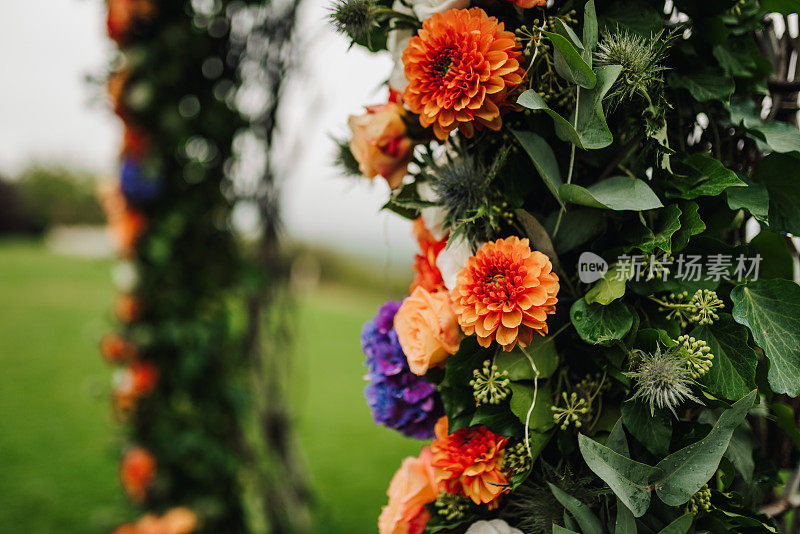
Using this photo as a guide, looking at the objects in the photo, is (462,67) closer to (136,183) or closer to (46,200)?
(136,183)

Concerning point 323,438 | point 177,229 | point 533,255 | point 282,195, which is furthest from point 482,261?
point 323,438

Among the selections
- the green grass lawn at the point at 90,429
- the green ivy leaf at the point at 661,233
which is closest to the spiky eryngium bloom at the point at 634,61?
the green ivy leaf at the point at 661,233

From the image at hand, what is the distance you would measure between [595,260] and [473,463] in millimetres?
300

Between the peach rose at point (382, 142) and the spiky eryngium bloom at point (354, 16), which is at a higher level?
the spiky eryngium bloom at point (354, 16)

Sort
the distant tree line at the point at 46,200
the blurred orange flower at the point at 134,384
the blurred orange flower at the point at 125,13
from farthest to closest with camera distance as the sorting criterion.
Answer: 1. the distant tree line at the point at 46,200
2. the blurred orange flower at the point at 134,384
3. the blurred orange flower at the point at 125,13

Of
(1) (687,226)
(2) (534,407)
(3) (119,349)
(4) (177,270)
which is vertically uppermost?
(1) (687,226)

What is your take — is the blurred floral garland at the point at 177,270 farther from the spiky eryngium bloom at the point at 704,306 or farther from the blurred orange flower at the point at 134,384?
the spiky eryngium bloom at the point at 704,306

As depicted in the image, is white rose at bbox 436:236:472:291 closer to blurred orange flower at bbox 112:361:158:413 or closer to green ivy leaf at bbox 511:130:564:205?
green ivy leaf at bbox 511:130:564:205

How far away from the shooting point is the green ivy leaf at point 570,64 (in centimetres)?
56

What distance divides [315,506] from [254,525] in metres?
0.29

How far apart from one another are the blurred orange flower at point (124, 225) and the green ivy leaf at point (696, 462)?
6.38ft

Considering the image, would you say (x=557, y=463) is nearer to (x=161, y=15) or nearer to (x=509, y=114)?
(x=509, y=114)

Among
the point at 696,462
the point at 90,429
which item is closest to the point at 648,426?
the point at 696,462

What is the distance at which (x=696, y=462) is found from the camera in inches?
23.3
